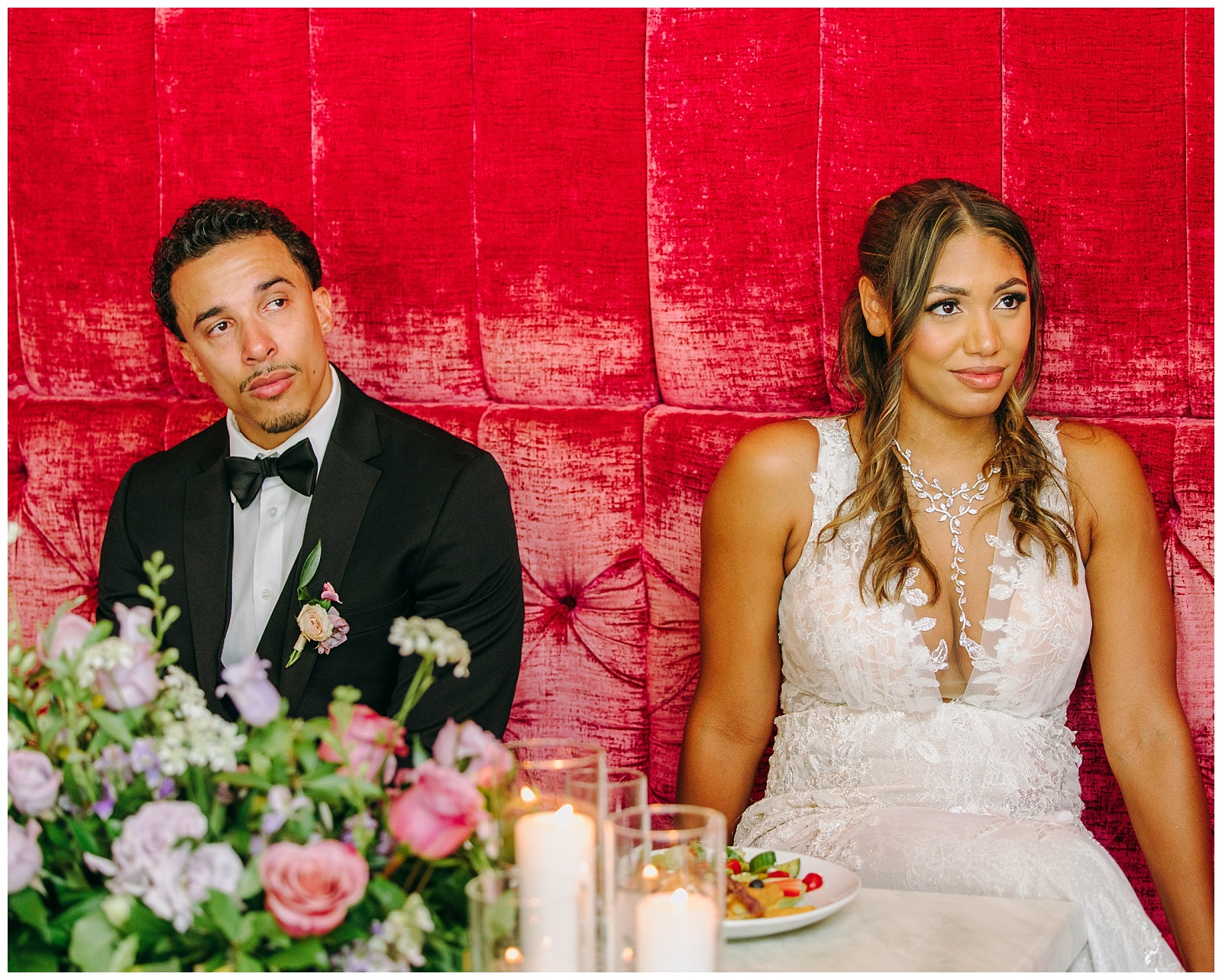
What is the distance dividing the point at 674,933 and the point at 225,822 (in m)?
0.36

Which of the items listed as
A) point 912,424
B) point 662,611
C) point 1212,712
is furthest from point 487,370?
point 1212,712

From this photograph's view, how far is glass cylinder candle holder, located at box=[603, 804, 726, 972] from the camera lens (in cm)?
93

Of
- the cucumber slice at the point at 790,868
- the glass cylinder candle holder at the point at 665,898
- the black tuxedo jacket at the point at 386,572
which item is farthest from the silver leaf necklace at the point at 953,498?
the glass cylinder candle holder at the point at 665,898

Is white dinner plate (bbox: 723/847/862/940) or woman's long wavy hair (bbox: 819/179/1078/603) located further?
woman's long wavy hair (bbox: 819/179/1078/603)

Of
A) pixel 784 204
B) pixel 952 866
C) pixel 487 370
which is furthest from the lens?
pixel 487 370

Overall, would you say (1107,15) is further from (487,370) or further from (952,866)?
(952,866)

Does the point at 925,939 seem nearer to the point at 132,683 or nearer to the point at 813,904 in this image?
the point at 813,904

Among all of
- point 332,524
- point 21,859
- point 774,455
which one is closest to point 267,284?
point 332,524

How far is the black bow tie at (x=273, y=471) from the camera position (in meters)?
1.93

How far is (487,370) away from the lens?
220cm

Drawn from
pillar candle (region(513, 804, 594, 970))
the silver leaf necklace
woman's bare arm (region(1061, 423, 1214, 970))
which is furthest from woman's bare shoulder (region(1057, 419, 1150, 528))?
pillar candle (region(513, 804, 594, 970))

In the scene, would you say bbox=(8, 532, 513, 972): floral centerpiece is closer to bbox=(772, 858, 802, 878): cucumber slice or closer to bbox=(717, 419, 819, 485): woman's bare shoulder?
bbox=(772, 858, 802, 878): cucumber slice

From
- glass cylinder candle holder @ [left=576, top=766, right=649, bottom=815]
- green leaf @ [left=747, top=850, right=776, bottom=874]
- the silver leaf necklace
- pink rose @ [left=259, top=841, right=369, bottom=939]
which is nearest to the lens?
pink rose @ [left=259, top=841, right=369, bottom=939]

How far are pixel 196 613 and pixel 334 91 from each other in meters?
0.95
